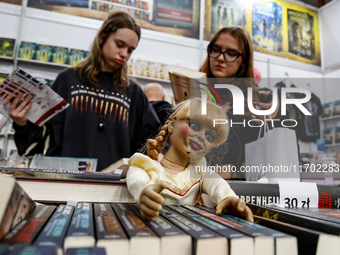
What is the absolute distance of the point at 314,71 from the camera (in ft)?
12.5

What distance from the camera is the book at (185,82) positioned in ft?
1.80

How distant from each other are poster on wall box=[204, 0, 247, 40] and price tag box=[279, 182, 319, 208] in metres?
3.12

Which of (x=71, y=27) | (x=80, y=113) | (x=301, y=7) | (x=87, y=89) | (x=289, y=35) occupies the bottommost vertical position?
(x=80, y=113)

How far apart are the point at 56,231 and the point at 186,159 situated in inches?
13.0

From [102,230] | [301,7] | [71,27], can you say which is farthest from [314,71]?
[102,230]

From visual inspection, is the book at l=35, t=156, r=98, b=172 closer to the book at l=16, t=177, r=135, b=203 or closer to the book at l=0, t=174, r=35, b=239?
the book at l=16, t=177, r=135, b=203

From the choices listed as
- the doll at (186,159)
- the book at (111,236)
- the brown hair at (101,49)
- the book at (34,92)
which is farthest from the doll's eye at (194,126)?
the brown hair at (101,49)

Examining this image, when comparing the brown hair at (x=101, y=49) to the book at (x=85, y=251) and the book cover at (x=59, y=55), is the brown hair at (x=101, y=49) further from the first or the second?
the book cover at (x=59, y=55)

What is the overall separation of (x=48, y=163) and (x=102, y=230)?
0.52 meters

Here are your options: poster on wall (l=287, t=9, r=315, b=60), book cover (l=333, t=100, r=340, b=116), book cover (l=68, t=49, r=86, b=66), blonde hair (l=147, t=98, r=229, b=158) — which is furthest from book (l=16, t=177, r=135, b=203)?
poster on wall (l=287, t=9, r=315, b=60)

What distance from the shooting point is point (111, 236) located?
237mm

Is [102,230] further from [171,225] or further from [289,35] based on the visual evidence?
[289,35]

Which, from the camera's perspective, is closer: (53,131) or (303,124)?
(303,124)

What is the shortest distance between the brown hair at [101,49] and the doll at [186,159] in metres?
0.68
